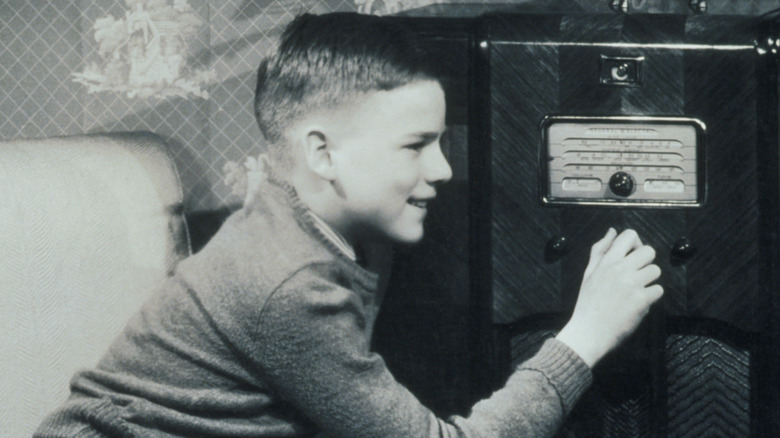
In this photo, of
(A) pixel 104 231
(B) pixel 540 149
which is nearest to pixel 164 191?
(A) pixel 104 231

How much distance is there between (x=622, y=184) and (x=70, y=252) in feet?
2.46

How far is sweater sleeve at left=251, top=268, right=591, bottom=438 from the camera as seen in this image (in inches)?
32.7

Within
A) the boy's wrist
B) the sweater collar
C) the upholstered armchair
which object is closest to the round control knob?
the boy's wrist

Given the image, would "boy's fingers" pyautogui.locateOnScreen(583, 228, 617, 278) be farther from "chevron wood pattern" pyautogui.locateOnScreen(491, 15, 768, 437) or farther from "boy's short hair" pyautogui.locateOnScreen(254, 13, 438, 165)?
"boy's short hair" pyautogui.locateOnScreen(254, 13, 438, 165)

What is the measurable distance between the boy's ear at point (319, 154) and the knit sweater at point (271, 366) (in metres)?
0.05

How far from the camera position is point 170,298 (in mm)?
919

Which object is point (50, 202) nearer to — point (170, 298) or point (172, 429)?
point (170, 298)

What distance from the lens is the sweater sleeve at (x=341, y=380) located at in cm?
83

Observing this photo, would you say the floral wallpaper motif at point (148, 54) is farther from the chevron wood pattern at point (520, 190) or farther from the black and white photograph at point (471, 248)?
the chevron wood pattern at point (520, 190)

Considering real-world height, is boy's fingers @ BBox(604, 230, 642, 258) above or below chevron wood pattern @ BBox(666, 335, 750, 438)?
above

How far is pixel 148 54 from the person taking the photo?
1.33 metres

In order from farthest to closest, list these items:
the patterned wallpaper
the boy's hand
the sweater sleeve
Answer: the patterned wallpaper
the boy's hand
the sweater sleeve

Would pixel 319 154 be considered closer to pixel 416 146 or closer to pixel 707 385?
pixel 416 146

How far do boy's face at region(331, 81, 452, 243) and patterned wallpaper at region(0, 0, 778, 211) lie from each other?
44cm
